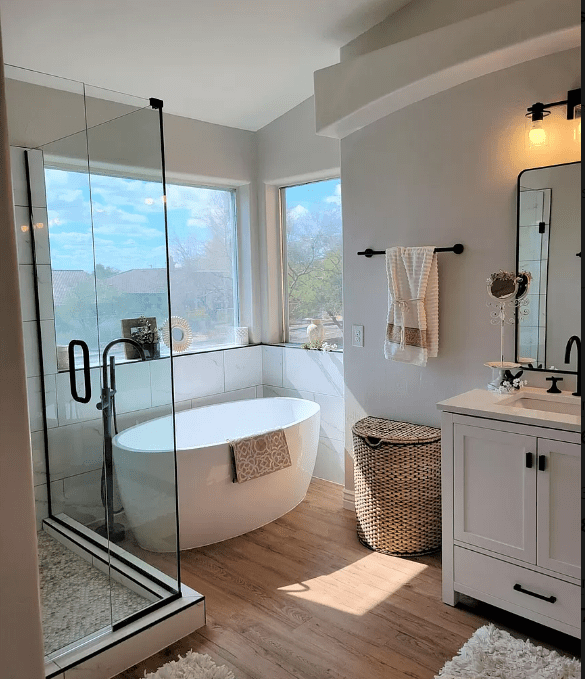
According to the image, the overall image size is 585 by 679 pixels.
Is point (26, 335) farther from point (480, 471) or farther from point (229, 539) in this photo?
point (480, 471)

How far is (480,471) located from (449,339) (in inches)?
34.4

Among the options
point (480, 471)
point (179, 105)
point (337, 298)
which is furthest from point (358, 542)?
point (179, 105)

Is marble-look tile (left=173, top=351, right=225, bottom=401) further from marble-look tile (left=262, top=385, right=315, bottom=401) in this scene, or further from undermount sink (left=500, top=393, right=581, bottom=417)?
undermount sink (left=500, top=393, right=581, bottom=417)

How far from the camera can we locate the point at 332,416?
4.15m

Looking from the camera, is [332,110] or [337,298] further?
[337,298]

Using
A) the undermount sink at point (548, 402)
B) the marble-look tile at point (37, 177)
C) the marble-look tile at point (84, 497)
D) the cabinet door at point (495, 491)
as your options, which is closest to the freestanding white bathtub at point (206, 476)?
the marble-look tile at point (84, 497)

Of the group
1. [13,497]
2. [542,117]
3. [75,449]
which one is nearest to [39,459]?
[75,449]

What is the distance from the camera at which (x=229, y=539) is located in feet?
10.7

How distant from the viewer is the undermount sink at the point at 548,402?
8.39 feet

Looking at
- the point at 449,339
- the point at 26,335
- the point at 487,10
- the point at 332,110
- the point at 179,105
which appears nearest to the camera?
the point at 26,335

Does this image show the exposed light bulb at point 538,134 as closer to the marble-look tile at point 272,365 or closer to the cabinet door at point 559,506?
the cabinet door at point 559,506

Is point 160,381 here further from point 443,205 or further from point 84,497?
point 443,205

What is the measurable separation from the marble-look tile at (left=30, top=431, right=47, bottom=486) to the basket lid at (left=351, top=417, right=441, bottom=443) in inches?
61.6

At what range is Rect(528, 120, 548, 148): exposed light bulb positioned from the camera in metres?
2.60
